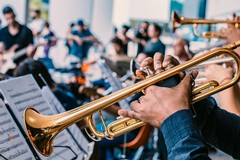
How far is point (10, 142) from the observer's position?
5.02 feet

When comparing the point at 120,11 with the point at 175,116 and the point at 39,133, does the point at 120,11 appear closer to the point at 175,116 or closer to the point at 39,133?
the point at 39,133

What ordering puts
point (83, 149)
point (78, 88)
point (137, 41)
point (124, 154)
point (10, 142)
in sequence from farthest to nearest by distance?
point (137, 41) < point (78, 88) < point (124, 154) < point (83, 149) < point (10, 142)

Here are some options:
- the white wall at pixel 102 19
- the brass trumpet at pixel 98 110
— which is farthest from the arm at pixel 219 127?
the white wall at pixel 102 19

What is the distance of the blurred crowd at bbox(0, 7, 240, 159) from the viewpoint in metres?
2.25

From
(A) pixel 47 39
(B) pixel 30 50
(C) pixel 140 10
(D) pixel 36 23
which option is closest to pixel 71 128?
(B) pixel 30 50

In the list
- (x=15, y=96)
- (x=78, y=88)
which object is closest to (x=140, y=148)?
(x=78, y=88)

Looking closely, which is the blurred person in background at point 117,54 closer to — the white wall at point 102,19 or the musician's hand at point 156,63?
the musician's hand at point 156,63

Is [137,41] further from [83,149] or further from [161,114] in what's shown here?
[161,114]

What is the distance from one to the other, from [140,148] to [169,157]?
7.29 ft

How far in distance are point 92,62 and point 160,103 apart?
501cm

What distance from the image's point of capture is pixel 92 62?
611cm

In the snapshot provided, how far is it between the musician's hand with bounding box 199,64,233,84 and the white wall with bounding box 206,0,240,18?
3289 mm

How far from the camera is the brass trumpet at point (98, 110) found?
50.0 inches

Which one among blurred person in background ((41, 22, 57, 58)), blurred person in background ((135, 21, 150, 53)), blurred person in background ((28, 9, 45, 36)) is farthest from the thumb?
blurred person in background ((28, 9, 45, 36))
